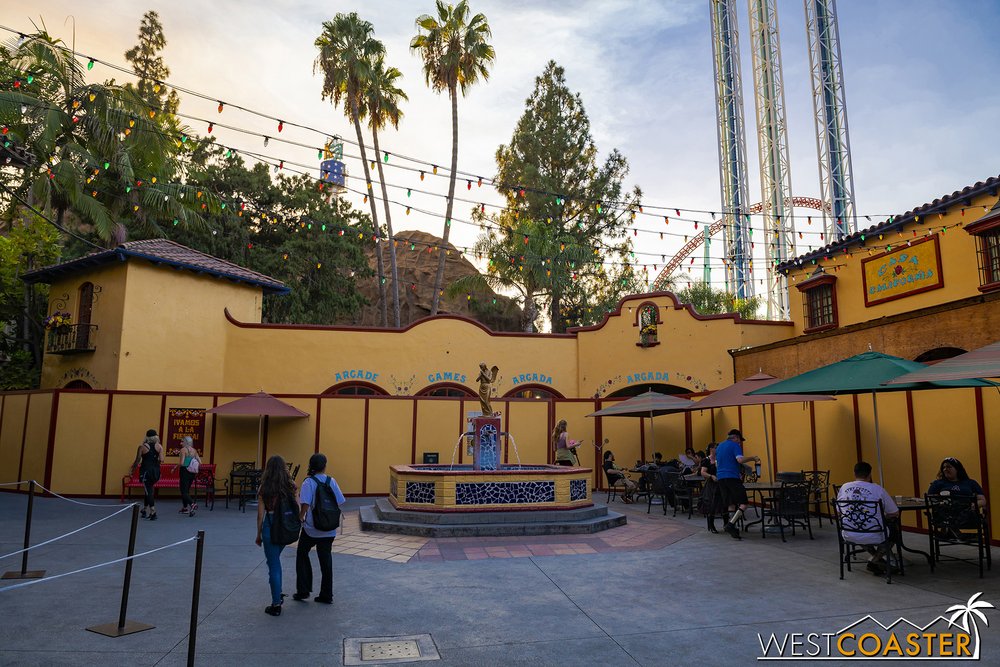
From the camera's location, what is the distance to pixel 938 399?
32.6 feet

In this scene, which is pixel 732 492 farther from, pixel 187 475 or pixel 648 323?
pixel 648 323

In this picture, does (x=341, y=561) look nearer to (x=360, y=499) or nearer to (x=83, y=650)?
(x=83, y=650)

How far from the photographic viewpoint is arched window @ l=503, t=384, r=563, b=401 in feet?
65.3

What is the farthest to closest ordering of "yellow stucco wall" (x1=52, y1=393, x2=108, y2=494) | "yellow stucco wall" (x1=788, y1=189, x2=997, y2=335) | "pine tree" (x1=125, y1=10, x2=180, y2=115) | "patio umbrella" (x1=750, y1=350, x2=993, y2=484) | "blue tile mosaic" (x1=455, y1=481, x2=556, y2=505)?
1. "pine tree" (x1=125, y1=10, x2=180, y2=115)
2. "yellow stucco wall" (x1=788, y1=189, x2=997, y2=335)
3. "yellow stucco wall" (x1=52, y1=393, x2=108, y2=494)
4. "blue tile mosaic" (x1=455, y1=481, x2=556, y2=505)
5. "patio umbrella" (x1=750, y1=350, x2=993, y2=484)

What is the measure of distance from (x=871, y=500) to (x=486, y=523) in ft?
18.5

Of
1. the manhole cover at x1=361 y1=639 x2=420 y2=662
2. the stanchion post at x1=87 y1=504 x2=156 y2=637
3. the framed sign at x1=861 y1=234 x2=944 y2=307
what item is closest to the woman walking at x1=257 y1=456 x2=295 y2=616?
the stanchion post at x1=87 y1=504 x2=156 y2=637

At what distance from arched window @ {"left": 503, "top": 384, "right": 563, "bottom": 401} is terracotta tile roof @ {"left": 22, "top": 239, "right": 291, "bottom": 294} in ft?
25.4

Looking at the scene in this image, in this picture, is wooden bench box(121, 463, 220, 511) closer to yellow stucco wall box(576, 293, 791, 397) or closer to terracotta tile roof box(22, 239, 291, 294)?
terracotta tile roof box(22, 239, 291, 294)

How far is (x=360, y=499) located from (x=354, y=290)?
55.2 ft

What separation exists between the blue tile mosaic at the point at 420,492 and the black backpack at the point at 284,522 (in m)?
5.03

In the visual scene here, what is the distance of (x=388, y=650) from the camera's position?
5.10m

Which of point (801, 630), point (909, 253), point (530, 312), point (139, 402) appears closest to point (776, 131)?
point (530, 312)

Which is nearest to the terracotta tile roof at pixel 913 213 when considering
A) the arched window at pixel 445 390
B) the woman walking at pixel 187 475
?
the arched window at pixel 445 390

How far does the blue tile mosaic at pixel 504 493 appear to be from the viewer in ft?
Answer: 36.2
